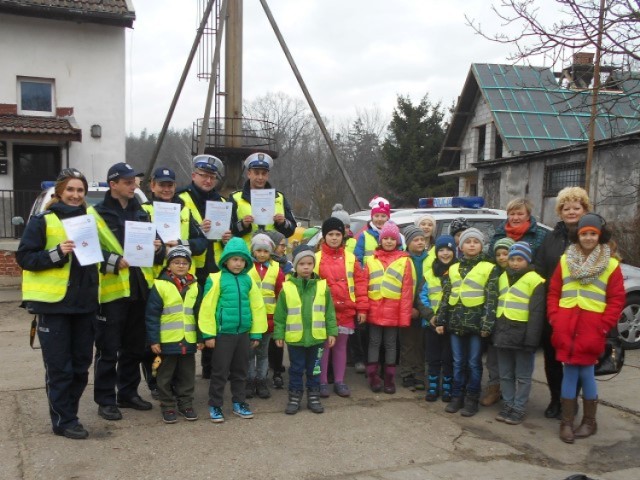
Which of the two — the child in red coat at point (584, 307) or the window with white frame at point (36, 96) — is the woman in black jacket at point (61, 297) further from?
the window with white frame at point (36, 96)

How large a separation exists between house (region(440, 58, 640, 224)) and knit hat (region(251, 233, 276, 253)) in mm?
10210

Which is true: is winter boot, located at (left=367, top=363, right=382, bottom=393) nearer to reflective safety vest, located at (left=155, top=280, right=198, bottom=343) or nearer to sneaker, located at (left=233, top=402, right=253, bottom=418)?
sneaker, located at (left=233, top=402, right=253, bottom=418)

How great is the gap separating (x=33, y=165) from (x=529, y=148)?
16.0 m

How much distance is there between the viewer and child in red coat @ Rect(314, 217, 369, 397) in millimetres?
5953

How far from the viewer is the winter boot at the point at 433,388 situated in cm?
583

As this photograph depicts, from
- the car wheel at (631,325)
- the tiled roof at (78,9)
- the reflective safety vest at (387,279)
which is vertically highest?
the tiled roof at (78,9)

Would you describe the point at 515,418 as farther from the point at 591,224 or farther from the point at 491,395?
the point at 591,224

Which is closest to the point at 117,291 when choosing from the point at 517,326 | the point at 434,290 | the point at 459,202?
the point at 434,290

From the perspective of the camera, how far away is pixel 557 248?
531 cm

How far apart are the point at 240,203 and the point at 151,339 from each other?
1.81 meters

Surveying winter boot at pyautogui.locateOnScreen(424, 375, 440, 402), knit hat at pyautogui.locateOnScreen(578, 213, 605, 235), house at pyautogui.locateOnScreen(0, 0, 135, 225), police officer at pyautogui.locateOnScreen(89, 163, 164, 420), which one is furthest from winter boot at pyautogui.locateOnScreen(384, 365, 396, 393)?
house at pyautogui.locateOnScreen(0, 0, 135, 225)

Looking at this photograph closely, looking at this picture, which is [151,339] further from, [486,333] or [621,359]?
[621,359]

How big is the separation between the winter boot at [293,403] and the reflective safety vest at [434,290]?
1582mm

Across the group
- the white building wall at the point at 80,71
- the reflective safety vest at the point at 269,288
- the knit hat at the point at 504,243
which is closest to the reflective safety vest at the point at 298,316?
the reflective safety vest at the point at 269,288
